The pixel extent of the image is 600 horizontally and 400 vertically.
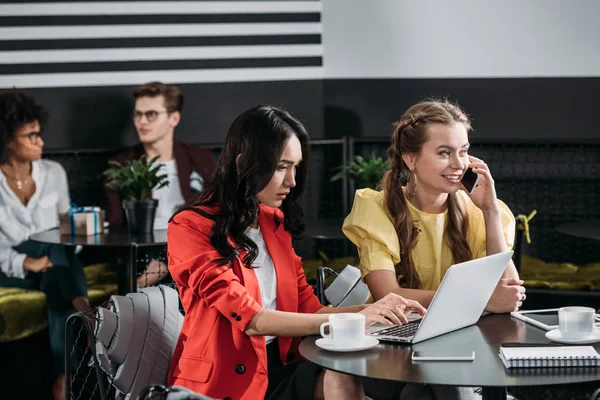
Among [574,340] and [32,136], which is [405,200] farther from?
[32,136]

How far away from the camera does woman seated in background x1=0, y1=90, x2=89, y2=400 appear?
5.19m

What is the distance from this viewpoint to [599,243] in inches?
236

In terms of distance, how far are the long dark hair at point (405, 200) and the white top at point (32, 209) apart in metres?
2.98

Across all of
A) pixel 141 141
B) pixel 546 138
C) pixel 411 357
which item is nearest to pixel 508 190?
pixel 546 138

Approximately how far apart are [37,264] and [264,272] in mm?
2870

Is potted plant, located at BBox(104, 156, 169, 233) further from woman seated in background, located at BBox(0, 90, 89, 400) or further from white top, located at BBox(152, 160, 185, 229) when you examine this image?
white top, located at BBox(152, 160, 185, 229)

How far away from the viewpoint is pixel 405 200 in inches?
123

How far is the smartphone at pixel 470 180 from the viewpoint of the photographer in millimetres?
2992

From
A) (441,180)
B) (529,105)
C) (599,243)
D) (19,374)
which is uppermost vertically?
(529,105)

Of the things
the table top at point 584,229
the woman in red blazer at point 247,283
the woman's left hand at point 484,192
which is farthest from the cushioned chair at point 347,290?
the table top at point 584,229

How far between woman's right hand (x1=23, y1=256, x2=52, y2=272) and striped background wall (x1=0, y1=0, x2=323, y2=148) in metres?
1.16

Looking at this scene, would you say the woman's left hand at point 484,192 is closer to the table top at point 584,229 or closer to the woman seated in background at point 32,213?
the table top at point 584,229

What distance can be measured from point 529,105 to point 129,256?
9.82 feet

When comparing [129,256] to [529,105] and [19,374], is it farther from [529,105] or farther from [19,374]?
[529,105]
